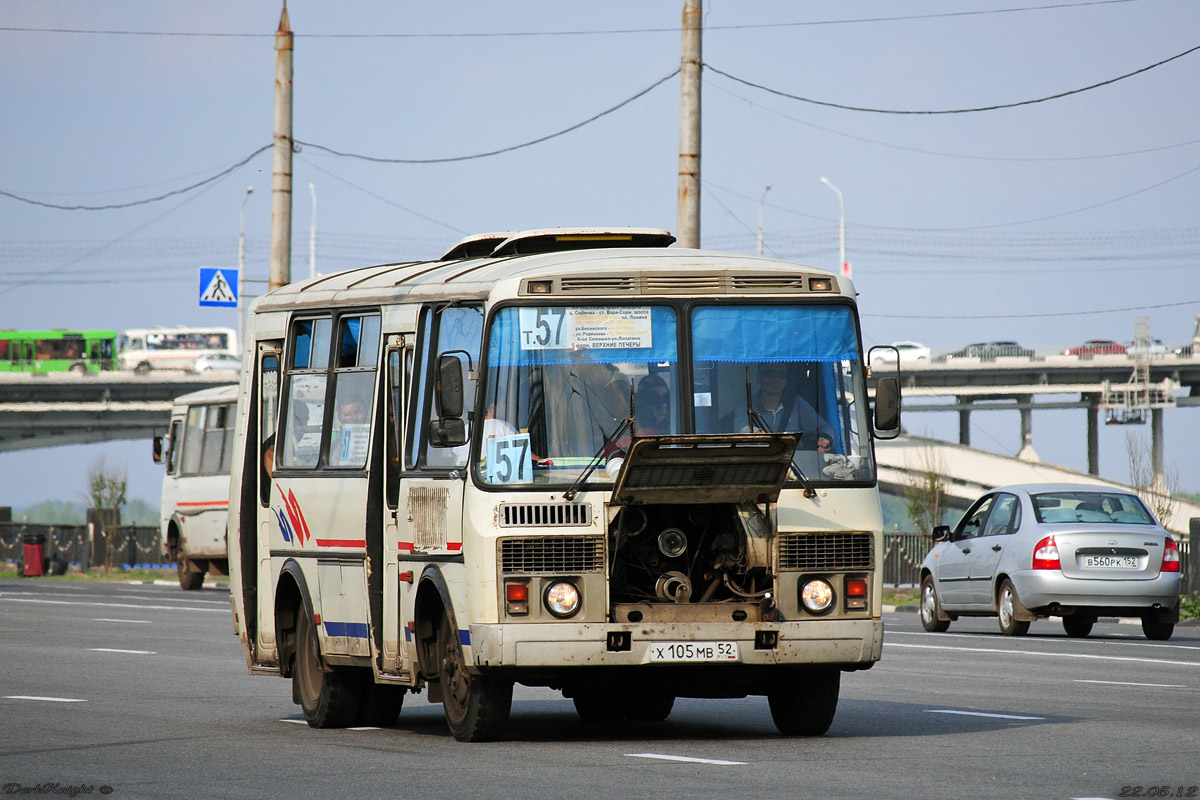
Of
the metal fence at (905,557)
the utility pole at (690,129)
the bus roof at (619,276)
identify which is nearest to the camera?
the bus roof at (619,276)

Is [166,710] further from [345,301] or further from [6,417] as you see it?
[6,417]

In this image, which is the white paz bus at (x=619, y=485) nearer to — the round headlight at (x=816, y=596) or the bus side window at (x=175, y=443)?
the round headlight at (x=816, y=596)

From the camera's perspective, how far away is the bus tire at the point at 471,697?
1093 centimetres

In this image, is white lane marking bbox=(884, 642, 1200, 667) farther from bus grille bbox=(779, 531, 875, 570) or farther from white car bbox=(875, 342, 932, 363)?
white car bbox=(875, 342, 932, 363)

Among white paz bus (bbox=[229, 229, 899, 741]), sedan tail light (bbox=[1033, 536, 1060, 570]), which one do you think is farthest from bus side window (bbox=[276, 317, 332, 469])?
sedan tail light (bbox=[1033, 536, 1060, 570])

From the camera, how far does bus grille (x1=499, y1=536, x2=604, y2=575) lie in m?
10.6

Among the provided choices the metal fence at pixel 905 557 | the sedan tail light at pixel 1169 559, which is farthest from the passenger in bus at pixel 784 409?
the metal fence at pixel 905 557

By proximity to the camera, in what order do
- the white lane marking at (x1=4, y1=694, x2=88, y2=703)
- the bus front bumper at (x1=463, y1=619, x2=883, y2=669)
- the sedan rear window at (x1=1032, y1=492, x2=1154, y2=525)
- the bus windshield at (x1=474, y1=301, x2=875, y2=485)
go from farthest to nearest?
the sedan rear window at (x1=1032, y1=492, x2=1154, y2=525) → the white lane marking at (x1=4, y1=694, x2=88, y2=703) → the bus windshield at (x1=474, y1=301, x2=875, y2=485) → the bus front bumper at (x1=463, y1=619, x2=883, y2=669)

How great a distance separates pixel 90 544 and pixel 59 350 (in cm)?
4241

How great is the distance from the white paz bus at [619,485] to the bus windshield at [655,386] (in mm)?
12

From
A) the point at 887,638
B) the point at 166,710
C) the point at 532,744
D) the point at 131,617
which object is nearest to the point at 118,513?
the point at 131,617

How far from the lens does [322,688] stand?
12750 millimetres

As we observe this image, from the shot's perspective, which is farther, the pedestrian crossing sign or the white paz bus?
the pedestrian crossing sign

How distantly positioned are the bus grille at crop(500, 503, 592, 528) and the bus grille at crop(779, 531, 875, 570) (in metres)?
1.11
